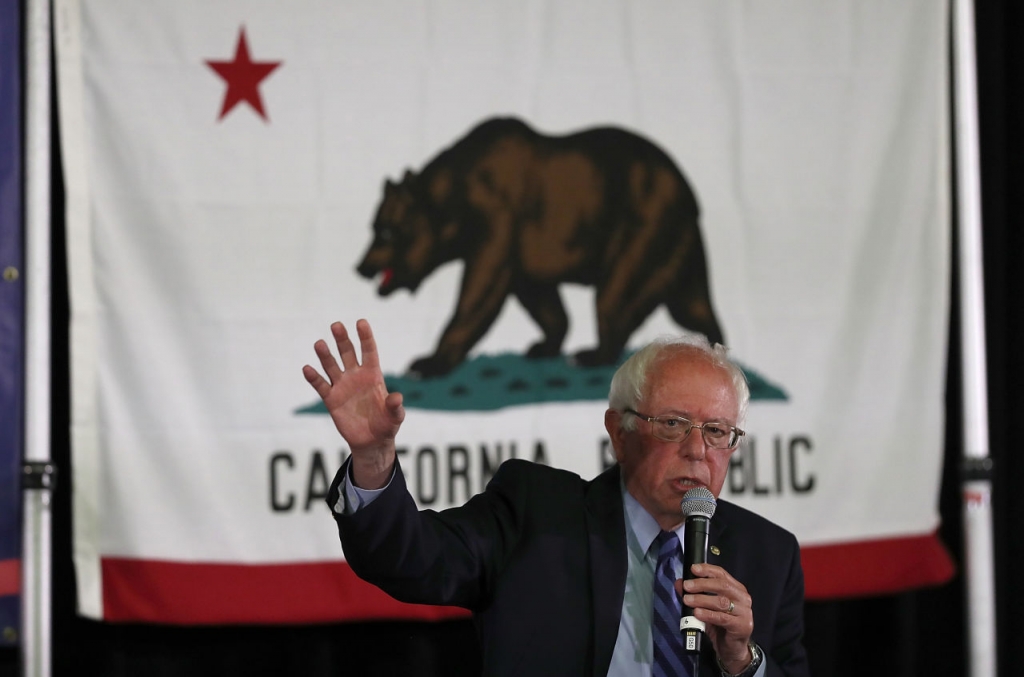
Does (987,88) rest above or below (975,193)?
above

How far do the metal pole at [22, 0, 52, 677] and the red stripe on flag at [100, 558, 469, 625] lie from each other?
0.17 metres

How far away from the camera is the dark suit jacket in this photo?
1786 mm

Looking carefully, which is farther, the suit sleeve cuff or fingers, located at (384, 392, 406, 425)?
the suit sleeve cuff

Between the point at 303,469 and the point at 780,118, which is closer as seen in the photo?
the point at 303,469

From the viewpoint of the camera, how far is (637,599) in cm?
191

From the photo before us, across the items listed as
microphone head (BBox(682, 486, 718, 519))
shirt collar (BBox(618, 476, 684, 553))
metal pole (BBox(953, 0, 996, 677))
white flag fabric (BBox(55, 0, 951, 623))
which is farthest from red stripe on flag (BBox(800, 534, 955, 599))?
microphone head (BBox(682, 486, 718, 519))

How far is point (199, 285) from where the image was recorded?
2.86 m

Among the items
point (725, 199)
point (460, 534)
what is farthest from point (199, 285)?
point (725, 199)

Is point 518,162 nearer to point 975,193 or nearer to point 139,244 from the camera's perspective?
point 139,244

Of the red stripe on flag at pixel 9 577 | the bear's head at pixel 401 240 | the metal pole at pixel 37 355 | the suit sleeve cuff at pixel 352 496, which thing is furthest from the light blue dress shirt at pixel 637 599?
the red stripe on flag at pixel 9 577

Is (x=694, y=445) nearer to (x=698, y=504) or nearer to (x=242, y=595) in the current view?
(x=698, y=504)

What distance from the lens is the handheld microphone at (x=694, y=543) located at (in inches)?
63.9

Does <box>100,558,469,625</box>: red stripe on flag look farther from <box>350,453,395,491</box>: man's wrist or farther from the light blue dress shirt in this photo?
<box>350,453,395,491</box>: man's wrist

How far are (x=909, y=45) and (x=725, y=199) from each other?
2.47ft
